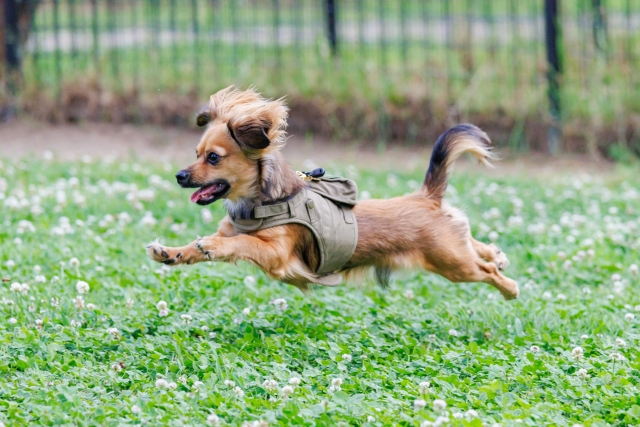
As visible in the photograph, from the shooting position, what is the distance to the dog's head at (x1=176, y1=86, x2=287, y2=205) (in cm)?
485

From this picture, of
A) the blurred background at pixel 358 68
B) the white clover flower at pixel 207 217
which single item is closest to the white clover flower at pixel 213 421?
the white clover flower at pixel 207 217

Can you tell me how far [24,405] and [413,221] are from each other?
2.56 meters

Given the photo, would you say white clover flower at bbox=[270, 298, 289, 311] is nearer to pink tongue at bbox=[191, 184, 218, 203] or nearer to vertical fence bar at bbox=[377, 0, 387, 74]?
pink tongue at bbox=[191, 184, 218, 203]

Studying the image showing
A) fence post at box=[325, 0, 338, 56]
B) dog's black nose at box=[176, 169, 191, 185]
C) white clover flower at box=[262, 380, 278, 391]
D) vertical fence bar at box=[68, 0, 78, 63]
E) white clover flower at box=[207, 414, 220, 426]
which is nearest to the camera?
white clover flower at box=[207, 414, 220, 426]

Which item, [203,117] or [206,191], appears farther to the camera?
[203,117]

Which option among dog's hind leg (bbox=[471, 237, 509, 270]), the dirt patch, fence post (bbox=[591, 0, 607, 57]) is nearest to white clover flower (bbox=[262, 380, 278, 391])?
dog's hind leg (bbox=[471, 237, 509, 270])

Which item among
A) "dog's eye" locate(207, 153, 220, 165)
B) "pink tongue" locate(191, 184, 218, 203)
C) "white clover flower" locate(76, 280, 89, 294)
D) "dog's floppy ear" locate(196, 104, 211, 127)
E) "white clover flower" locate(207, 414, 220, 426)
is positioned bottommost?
"white clover flower" locate(207, 414, 220, 426)

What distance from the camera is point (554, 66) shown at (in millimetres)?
11758

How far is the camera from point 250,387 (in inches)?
166

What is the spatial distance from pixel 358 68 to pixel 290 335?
7.66 meters

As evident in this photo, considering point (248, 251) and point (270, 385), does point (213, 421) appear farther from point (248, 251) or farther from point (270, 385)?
point (248, 251)

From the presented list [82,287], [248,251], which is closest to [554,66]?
[248,251]

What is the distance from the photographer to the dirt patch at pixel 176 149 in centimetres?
1134

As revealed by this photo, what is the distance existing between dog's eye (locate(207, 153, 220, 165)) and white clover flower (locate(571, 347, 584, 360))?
2221 mm
